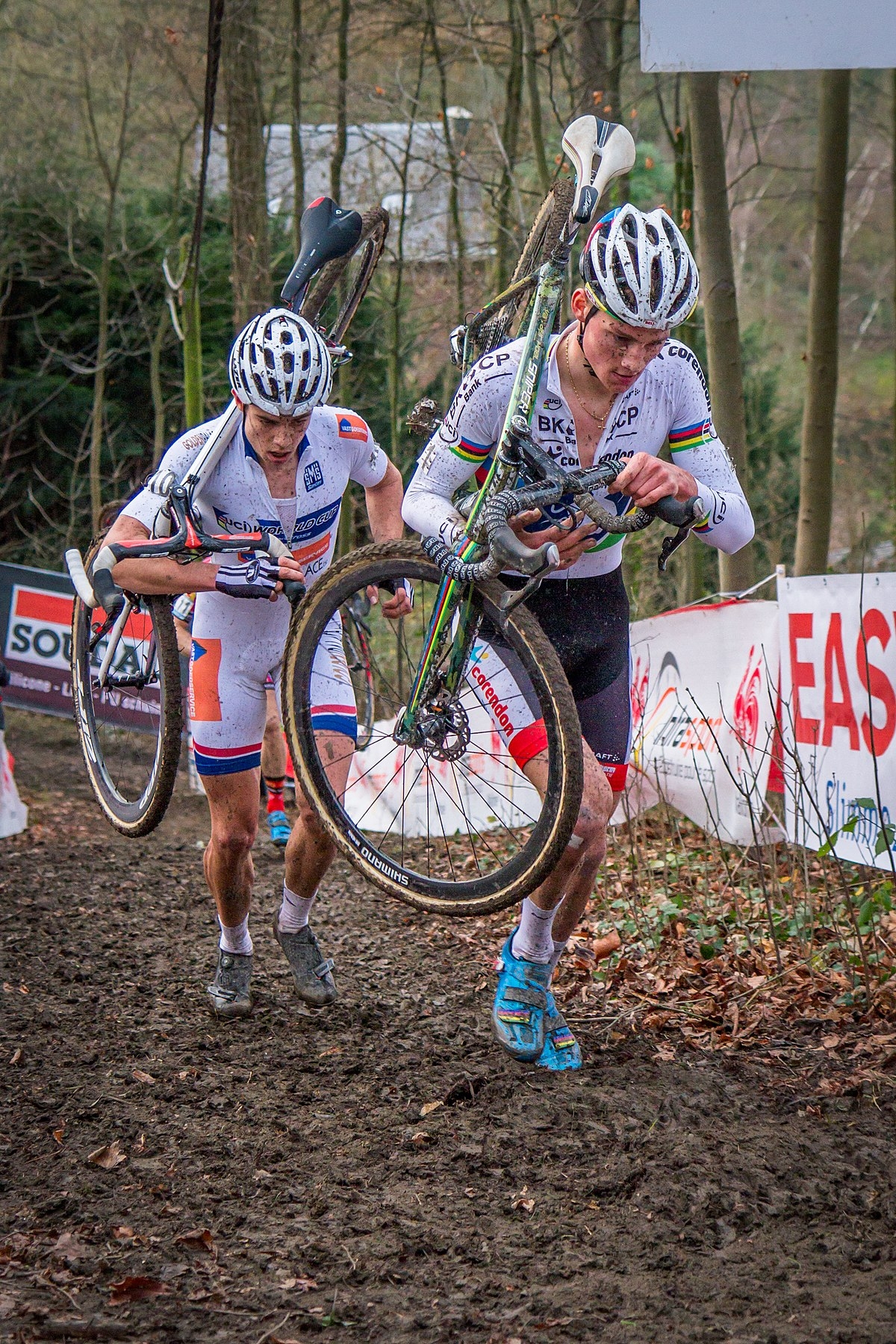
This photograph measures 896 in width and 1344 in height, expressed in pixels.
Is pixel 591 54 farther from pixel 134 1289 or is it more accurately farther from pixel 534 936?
pixel 134 1289

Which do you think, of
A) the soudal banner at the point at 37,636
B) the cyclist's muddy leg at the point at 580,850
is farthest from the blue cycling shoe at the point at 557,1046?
the soudal banner at the point at 37,636

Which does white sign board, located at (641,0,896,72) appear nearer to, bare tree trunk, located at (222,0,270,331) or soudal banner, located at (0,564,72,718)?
bare tree trunk, located at (222,0,270,331)

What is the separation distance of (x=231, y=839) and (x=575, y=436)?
2.01 meters

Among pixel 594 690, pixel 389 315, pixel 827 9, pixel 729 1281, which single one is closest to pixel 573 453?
pixel 594 690

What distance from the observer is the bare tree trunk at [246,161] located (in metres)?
11.0

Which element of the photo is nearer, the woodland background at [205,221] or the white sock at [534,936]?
the white sock at [534,936]

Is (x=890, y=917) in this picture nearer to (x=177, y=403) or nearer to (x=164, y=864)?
(x=164, y=864)

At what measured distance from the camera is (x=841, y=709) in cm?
580

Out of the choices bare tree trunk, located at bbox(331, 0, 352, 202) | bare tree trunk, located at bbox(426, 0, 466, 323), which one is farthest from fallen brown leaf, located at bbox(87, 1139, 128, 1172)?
bare tree trunk, located at bbox(331, 0, 352, 202)

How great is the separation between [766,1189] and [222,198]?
15230mm

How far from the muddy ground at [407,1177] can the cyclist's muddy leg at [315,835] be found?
1.97 feet

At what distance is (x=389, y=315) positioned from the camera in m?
12.1

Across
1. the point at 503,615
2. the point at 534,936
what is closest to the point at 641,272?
the point at 503,615

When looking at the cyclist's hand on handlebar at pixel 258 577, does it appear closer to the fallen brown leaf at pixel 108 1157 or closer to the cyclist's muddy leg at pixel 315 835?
the cyclist's muddy leg at pixel 315 835
